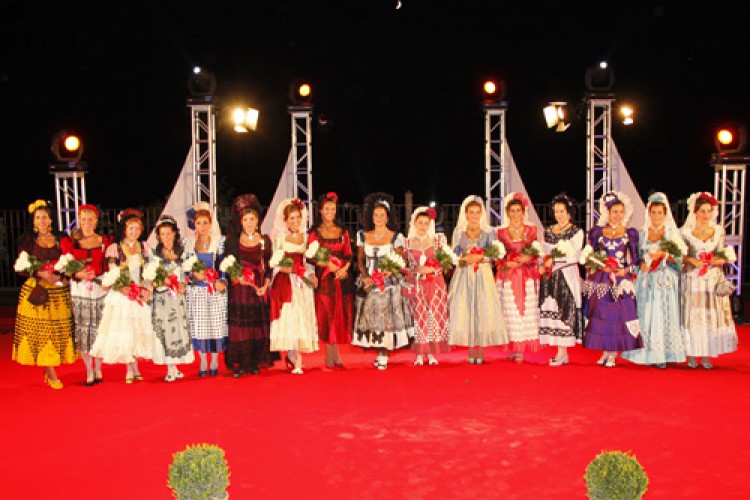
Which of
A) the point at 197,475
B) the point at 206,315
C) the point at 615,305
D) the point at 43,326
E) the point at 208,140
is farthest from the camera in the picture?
the point at 208,140

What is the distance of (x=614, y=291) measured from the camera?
637 centimetres

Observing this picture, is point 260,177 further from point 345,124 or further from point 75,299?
point 75,299

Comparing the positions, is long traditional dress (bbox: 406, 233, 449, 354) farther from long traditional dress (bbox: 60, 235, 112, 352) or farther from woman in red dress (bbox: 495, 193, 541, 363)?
long traditional dress (bbox: 60, 235, 112, 352)

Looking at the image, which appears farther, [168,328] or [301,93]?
[301,93]

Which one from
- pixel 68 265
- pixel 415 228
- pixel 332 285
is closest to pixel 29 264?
pixel 68 265

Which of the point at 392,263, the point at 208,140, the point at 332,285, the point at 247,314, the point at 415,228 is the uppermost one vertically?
the point at 208,140

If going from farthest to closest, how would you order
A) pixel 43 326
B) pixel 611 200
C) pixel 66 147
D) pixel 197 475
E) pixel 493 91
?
pixel 493 91 < pixel 66 147 < pixel 611 200 < pixel 43 326 < pixel 197 475

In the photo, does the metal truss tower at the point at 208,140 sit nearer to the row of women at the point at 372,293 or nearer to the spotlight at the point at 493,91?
the row of women at the point at 372,293

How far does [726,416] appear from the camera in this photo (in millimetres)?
4773

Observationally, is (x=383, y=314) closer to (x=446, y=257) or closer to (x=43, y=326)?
(x=446, y=257)

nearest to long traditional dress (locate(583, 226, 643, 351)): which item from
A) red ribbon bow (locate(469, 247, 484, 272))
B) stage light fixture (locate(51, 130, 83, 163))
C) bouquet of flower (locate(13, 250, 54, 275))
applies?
red ribbon bow (locate(469, 247, 484, 272))

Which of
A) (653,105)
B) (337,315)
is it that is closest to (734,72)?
(653,105)

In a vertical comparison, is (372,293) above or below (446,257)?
below

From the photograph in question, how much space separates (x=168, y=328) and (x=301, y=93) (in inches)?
192
